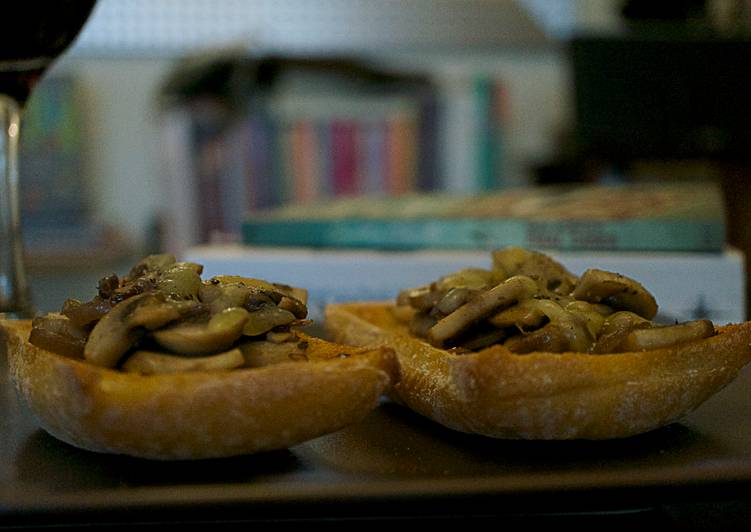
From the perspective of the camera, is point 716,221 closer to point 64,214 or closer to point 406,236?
point 406,236

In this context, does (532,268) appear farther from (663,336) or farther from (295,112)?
(295,112)

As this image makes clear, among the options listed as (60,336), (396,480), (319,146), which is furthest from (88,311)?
(319,146)

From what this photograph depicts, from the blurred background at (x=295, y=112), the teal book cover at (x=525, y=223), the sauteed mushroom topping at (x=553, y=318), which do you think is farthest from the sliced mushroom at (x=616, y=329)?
the blurred background at (x=295, y=112)

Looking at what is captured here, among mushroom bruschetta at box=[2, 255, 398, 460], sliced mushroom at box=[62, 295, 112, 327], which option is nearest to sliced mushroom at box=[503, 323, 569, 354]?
mushroom bruschetta at box=[2, 255, 398, 460]

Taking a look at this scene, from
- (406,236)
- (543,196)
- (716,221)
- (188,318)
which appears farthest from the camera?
(543,196)

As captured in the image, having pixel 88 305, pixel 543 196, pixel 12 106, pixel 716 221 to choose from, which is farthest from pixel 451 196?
pixel 88 305

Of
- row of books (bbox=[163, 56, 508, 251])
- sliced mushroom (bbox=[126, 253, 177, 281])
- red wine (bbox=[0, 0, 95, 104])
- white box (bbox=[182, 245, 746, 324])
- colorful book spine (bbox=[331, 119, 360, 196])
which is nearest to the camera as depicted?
sliced mushroom (bbox=[126, 253, 177, 281])

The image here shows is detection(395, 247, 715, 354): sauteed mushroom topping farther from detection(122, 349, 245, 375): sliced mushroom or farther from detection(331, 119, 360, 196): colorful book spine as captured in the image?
detection(331, 119, 360, 196): colorful book spine

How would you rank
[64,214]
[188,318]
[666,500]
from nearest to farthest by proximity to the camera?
[666,500]
[188,318]
[64,214]
